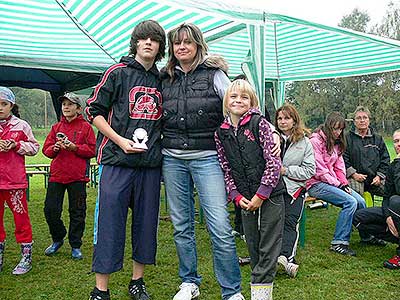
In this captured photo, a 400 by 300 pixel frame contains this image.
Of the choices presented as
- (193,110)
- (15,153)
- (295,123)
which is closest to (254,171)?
(193,110)

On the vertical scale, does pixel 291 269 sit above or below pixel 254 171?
below

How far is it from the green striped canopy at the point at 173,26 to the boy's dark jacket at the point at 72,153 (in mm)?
1228

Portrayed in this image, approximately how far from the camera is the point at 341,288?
329cm

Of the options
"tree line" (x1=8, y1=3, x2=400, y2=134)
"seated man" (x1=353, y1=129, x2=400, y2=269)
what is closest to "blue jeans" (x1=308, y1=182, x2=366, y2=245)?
"seated man" (x1=353, y1=129, x2=400, y2=269)

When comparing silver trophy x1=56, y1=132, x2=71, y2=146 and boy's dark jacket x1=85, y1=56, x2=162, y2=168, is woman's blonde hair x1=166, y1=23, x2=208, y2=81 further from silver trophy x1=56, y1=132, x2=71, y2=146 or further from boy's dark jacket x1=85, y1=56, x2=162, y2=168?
silver trophy x1=56, y1=132, x2=71, y2=146

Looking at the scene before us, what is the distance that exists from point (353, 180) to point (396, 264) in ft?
4.18

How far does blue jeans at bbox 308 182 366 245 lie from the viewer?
14.0ft

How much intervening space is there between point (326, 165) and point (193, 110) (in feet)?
7.36

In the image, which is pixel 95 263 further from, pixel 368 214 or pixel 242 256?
pixel 368 214

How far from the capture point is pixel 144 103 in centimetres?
271

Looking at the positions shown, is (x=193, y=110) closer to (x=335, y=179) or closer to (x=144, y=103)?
(x=144, y=103)

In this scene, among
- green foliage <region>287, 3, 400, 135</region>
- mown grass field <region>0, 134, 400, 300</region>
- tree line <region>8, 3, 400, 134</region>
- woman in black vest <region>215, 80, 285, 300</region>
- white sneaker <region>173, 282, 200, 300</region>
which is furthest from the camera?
green foliage <region>287, 3, 400, 135</region>

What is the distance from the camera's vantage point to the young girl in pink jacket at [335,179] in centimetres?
428

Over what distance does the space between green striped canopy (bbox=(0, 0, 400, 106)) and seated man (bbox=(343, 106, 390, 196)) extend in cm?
94
